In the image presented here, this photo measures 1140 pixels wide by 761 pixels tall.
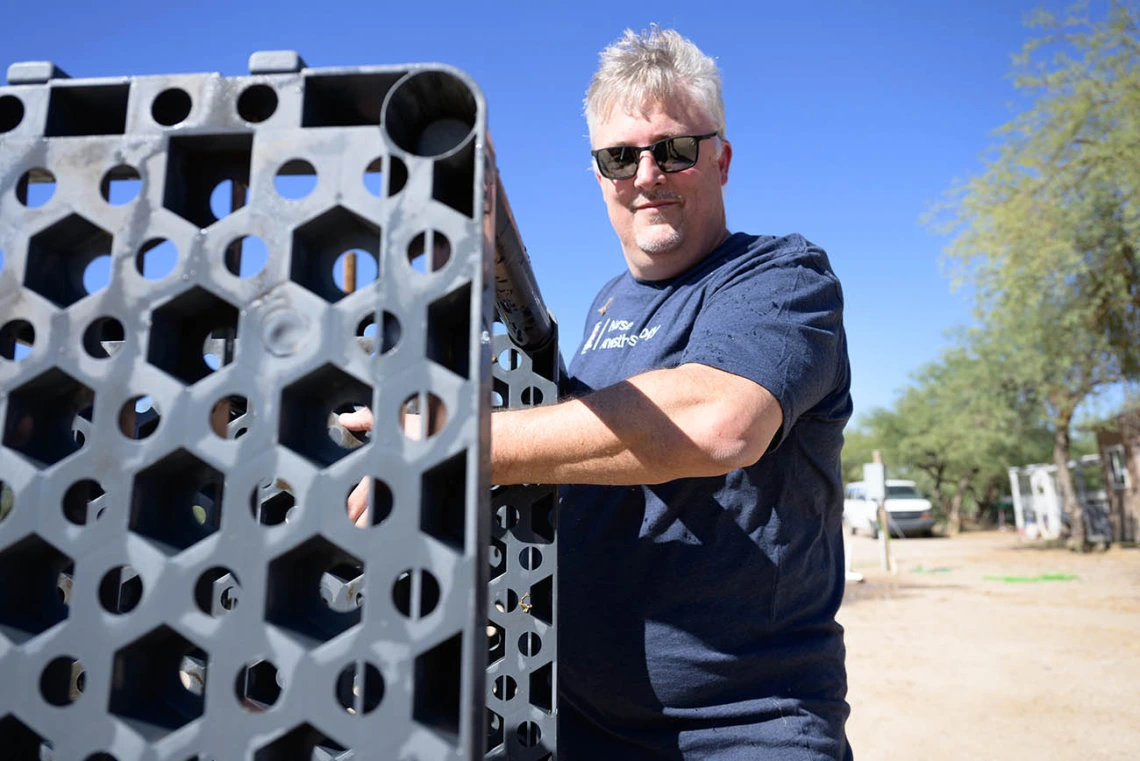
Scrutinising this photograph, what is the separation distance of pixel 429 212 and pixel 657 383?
0.58 m

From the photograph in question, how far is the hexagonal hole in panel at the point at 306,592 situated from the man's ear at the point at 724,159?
174 cm

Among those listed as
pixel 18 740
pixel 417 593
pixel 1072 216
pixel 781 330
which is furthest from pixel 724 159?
pixel 1072 216

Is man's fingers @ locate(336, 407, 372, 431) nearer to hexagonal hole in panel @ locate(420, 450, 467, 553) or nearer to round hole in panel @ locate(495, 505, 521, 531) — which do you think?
round hole in panel @ locate(495, 505, 521, 531)

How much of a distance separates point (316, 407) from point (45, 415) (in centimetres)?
26

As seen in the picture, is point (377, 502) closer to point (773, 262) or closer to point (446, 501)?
point (446, 501)

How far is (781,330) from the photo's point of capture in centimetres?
137

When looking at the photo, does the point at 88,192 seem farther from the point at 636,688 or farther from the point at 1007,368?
the point at 1007,368

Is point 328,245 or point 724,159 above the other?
point 724,159

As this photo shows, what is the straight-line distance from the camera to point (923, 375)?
42.0m

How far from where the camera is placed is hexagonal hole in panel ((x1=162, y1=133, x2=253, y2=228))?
0.70m

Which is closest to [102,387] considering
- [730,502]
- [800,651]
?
[730,502]

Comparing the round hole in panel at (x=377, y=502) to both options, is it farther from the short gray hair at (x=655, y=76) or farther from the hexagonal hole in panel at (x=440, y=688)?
the short gray hair at (x=655, y=76)

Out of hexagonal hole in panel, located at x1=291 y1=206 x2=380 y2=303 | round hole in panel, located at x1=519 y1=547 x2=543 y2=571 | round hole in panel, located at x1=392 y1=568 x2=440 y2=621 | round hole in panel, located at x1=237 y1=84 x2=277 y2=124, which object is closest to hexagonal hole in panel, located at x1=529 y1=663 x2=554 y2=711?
round hole in panel, located at x1=519 y1=547 x2=543 y2=571

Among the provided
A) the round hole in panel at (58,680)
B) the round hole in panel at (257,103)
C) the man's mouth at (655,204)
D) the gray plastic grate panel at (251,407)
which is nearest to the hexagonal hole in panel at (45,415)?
the gray plastic grate panel at (251,407)
